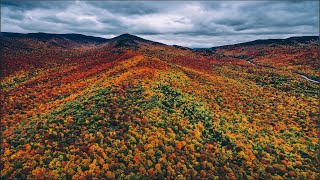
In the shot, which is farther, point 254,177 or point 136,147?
point 136,147

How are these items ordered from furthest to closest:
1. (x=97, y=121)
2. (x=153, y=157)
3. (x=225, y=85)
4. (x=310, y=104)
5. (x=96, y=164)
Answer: (x=225, y=85) → (x=310, y=104) → (x=97, y=121) → (x=153, y=157) → (x=96, y=164)

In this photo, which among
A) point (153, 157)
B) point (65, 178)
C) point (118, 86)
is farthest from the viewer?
point (118, 86)

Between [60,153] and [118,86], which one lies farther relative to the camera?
[118,86]

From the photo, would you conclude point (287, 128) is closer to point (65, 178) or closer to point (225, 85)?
point (225, 85)

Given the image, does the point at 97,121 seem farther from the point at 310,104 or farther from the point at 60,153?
the point at 310,104

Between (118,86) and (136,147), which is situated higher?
(118,86)

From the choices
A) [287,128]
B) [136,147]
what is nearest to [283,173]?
[287,128]

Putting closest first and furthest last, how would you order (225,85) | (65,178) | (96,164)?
1. (65,178)
2. (96,164)
3. (225,85)

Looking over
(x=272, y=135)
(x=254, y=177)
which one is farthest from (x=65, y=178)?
(x=272, y=135)

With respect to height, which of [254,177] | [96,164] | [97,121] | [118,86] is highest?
[118,86]
